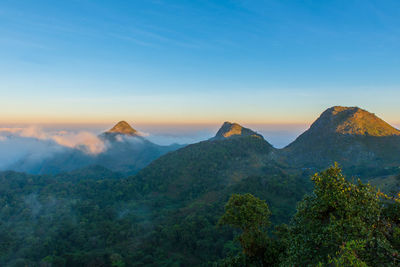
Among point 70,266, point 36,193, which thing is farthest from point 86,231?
point 36,193

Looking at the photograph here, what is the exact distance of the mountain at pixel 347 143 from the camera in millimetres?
129250

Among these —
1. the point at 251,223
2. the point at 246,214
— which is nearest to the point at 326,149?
the point at 251,223

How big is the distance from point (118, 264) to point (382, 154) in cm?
→ 15126

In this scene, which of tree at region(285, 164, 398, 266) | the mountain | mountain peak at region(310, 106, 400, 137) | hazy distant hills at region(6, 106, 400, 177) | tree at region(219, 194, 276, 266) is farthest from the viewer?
mountain peak at region(310, 106, 400, 137)

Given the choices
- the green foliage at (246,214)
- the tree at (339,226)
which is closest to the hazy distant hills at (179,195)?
the green foliage at (246,214)

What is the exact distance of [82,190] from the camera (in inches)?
4840

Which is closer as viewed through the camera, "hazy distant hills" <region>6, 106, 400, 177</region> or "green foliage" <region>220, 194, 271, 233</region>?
"green foliage" <region>220, 194, 271, 233</region>

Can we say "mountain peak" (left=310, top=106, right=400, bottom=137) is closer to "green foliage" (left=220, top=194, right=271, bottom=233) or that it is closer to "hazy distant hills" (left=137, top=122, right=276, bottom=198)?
"hazy distant hills" (left=137, top=122, right=276, bottom=198)

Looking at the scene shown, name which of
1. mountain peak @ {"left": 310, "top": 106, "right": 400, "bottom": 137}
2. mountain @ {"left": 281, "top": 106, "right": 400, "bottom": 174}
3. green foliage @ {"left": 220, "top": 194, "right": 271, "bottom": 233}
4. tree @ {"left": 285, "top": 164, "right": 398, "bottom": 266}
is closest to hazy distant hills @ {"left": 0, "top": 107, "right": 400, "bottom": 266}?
mountain @ {"left": 281, "top": 106, "right": 400, "bottom": 174}

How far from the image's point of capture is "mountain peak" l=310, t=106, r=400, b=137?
487ft

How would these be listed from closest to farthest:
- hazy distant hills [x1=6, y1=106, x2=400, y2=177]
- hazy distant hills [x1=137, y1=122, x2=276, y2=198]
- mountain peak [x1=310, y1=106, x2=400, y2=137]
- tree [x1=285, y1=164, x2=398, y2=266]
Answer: tree [x1=285, y1=164, x2=398, y2=266] → hazy distant hills [x1=137, y1=122, x2=276, y2=198] → hazy distant hills [x1=6, y1=106, x2=400, y2=177] → mountain peak [x1=310, y1=106, x2=400, y2=137]

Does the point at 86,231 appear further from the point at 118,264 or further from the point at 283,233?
the point at 283,233

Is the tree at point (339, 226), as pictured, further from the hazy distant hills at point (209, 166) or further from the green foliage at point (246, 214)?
the hazy distant hills at point (209, 166)

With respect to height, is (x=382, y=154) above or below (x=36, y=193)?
above
